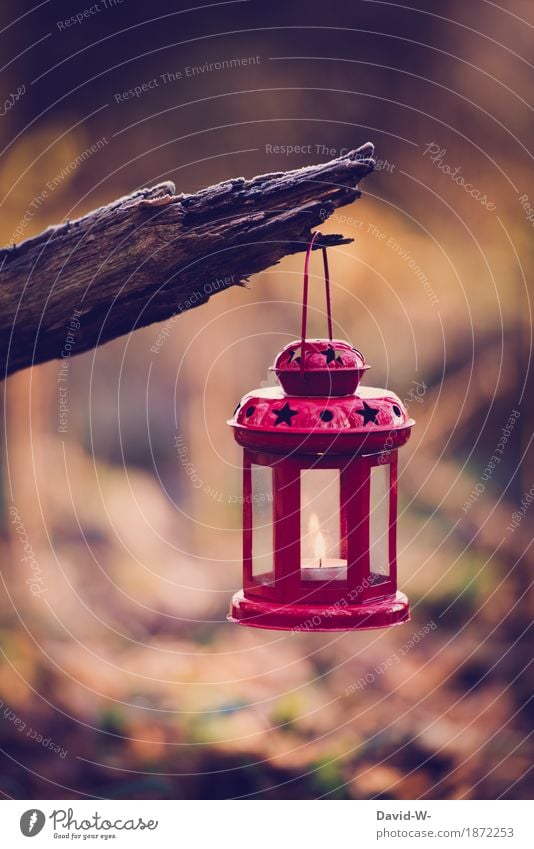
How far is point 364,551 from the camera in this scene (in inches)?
118

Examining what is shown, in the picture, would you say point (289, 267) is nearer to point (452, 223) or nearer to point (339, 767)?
point (452, 223)

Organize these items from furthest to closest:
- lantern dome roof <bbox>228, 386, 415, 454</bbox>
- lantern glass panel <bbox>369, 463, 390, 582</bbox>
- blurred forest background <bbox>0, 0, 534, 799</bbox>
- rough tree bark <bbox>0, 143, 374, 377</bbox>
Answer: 1. blurred forest background <bbox>0, 0, 534, 799</bbox>
2. lantern glass panel <bbox>369, 463, 390, 582</bbox>
3. rough tree bark <bbox>0, 143, 374, 377</bbox>
4. lantern dome roof <bbox>228, 386, 415, 454</bbox>

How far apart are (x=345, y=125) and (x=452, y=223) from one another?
2.39 feet

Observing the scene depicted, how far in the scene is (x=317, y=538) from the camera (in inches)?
122

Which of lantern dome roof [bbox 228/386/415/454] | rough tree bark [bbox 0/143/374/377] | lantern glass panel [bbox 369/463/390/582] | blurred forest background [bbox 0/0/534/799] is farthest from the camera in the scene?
blurred forest background [bbox 0/0/534/799]

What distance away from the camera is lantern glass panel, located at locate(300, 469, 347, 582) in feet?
10.0

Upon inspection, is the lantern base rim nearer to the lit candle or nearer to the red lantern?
the red lantern

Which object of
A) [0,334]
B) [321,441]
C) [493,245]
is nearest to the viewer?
[321,441]

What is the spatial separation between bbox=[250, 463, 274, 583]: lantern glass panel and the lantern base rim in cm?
12

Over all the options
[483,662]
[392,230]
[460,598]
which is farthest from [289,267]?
[483,662]

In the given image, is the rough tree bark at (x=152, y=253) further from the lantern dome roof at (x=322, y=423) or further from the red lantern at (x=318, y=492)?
the lantern dome roof at (x=322, y=423)

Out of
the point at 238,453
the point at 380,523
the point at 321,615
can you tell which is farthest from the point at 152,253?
the point at 238,453

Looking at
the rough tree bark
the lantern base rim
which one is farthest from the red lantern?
the rough tree bark

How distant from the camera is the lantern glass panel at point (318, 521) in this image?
120 inches
